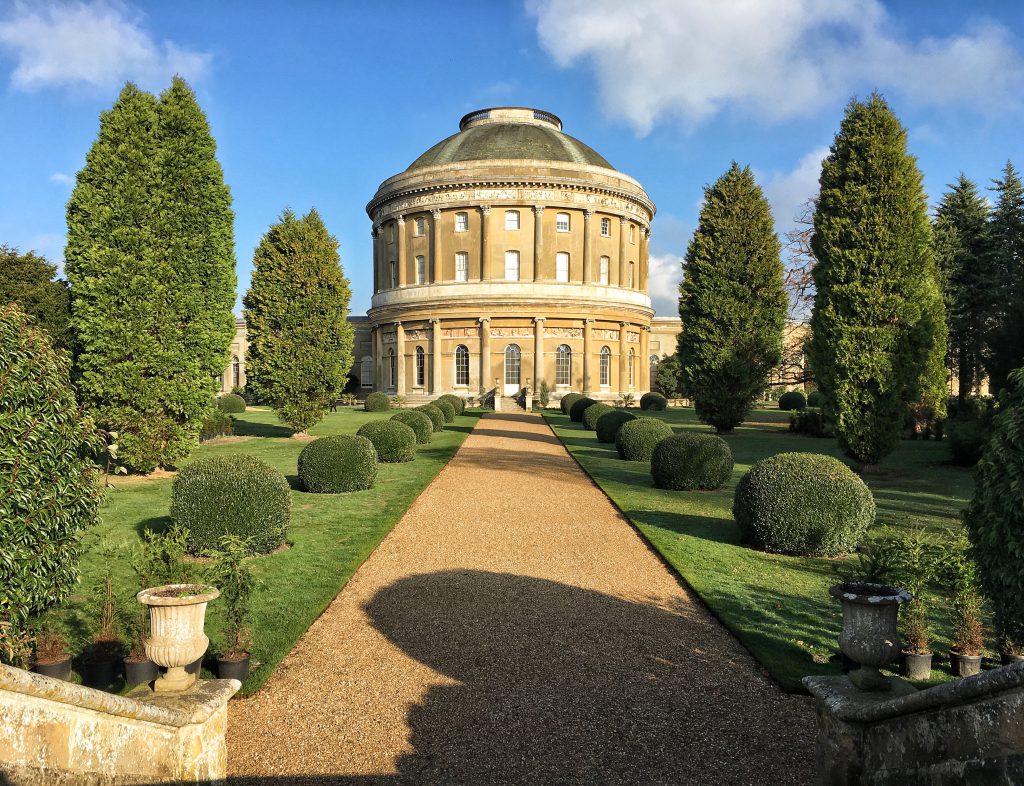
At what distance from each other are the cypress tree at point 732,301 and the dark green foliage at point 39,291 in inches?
835

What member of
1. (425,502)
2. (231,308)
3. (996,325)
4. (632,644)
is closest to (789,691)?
(632,644)

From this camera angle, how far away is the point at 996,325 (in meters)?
25.9

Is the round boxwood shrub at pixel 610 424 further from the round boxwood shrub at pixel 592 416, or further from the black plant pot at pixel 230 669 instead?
the black plant pot at pixel 230 669

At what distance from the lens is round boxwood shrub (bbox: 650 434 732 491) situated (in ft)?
47.4

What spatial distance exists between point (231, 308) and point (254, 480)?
10428 millimetres

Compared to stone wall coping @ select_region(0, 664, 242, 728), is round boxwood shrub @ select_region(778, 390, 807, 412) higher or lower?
higher

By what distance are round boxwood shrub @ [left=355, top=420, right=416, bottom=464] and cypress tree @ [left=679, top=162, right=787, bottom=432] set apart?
42.7 ft

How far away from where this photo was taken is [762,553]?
9758mm

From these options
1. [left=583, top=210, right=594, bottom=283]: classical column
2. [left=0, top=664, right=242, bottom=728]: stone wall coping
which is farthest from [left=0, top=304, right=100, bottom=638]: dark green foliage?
[left=583, top=210, right=594, bottom=283]: classical column

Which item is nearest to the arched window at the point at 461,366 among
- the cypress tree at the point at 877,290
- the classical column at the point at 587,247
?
the classical column at the point at 587,247

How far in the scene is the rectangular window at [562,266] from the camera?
4719cm

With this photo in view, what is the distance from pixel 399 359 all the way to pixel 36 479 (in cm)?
4360

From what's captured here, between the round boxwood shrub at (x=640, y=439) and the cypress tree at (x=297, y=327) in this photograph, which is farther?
the cypress tree at (x=297, y=327)

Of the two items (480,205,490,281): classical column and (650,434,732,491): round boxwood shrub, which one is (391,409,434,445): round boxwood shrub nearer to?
(650,434,732,491): round boxwood shrub
